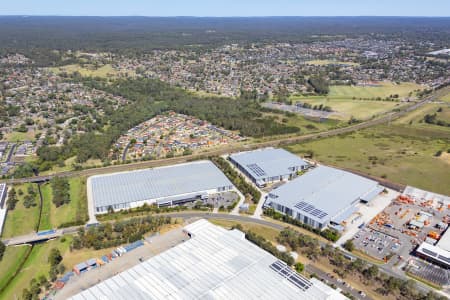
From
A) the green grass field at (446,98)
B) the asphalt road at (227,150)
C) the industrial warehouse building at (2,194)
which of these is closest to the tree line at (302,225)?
the asphalt road at (227,150)

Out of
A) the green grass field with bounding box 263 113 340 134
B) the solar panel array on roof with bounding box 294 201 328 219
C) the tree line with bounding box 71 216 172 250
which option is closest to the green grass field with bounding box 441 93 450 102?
the green grass field with bounding box 263 113 340 134

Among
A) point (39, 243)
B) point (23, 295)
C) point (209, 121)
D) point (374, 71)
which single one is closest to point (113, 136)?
point (209, 121)

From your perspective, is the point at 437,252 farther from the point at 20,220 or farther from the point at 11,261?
the point at 20,220

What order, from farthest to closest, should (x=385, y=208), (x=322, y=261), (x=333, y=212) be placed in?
(x=385, y=208)
(x=333, y=212)
(x=322, y=261)

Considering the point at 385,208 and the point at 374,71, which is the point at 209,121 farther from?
the point at 374,71

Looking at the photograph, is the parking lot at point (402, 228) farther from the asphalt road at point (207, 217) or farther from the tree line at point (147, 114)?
the tree line at point (147, 114)
